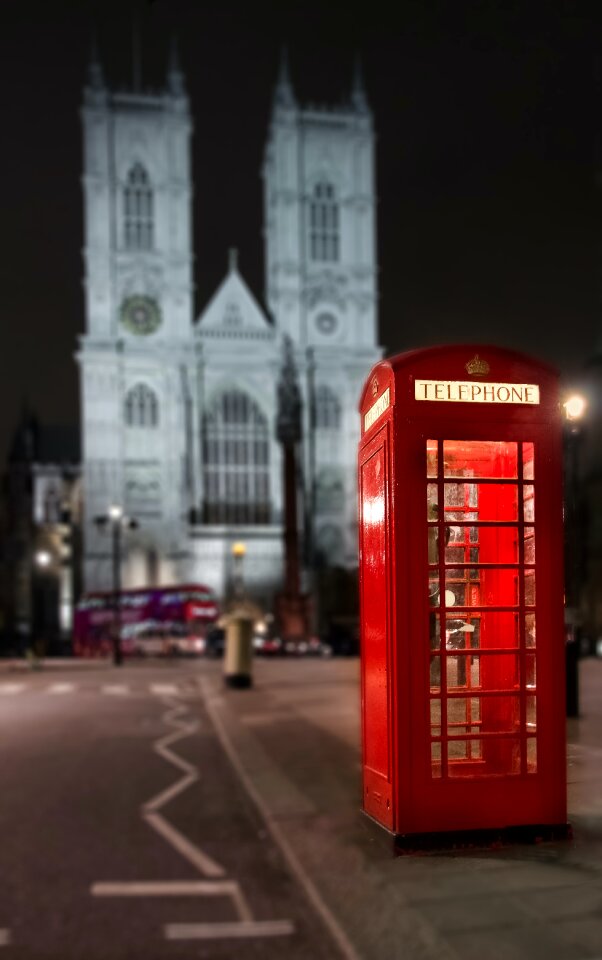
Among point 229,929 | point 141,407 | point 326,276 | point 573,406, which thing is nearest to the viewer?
point 573,406

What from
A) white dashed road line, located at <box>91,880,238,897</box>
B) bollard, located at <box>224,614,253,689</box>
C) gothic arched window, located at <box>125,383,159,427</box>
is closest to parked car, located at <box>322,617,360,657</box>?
white dashed road line, located at <box>91,880,238,897</box>

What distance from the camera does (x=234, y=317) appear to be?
93938mm

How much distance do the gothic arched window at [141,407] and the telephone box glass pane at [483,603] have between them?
88319mm

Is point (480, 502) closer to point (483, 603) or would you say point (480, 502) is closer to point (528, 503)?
point (528, 503)

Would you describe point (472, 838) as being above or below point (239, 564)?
above

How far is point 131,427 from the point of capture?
295 ft

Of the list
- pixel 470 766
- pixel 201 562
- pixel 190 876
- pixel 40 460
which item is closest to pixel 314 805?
pixel 470 766

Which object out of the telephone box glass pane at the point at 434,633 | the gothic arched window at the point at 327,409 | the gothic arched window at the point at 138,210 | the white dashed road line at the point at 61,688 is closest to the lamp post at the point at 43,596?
the gothic arched window at the point at 138,210

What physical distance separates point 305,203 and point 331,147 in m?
5.52

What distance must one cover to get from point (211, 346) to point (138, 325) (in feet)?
20.7

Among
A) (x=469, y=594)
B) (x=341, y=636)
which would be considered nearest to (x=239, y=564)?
(x=341, y=636)

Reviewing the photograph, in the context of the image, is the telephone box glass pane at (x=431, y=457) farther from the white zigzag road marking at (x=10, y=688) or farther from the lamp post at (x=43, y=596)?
the lamp post at (x=43, y=596)

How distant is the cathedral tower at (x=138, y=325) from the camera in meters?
88.5

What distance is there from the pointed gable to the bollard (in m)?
63.6
